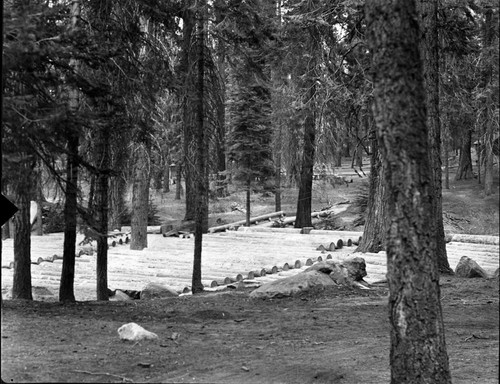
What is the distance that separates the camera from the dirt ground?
7.59 ft

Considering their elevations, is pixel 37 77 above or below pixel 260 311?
above

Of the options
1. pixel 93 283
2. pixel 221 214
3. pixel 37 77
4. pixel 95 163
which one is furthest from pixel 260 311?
pixel 221 214

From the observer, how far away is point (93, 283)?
11.7 m

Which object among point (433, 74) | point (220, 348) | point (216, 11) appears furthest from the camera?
point (216, 11)

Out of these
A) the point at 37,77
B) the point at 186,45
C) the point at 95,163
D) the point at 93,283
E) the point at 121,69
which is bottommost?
the point at 93,283

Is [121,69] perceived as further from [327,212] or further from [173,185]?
[173,185]

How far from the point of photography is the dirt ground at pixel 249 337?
2314 millimetres

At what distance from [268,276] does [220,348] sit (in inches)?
307

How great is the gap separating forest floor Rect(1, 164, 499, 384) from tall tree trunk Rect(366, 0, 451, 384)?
34 cm

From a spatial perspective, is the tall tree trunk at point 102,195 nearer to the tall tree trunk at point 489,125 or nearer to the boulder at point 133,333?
the tall tree trunk at point 489,125

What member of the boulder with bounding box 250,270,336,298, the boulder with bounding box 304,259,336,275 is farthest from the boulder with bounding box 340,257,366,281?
the boulder with bounding box 250,270,336,298

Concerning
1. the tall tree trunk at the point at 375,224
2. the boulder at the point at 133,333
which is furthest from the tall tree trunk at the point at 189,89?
the boulder at the point at 133,333

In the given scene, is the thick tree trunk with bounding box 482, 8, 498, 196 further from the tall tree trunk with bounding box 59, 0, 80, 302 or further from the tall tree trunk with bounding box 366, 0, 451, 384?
the tall tree trunk with bounding box 59, 0, 80, 302

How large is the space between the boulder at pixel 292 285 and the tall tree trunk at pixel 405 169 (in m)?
5.30
